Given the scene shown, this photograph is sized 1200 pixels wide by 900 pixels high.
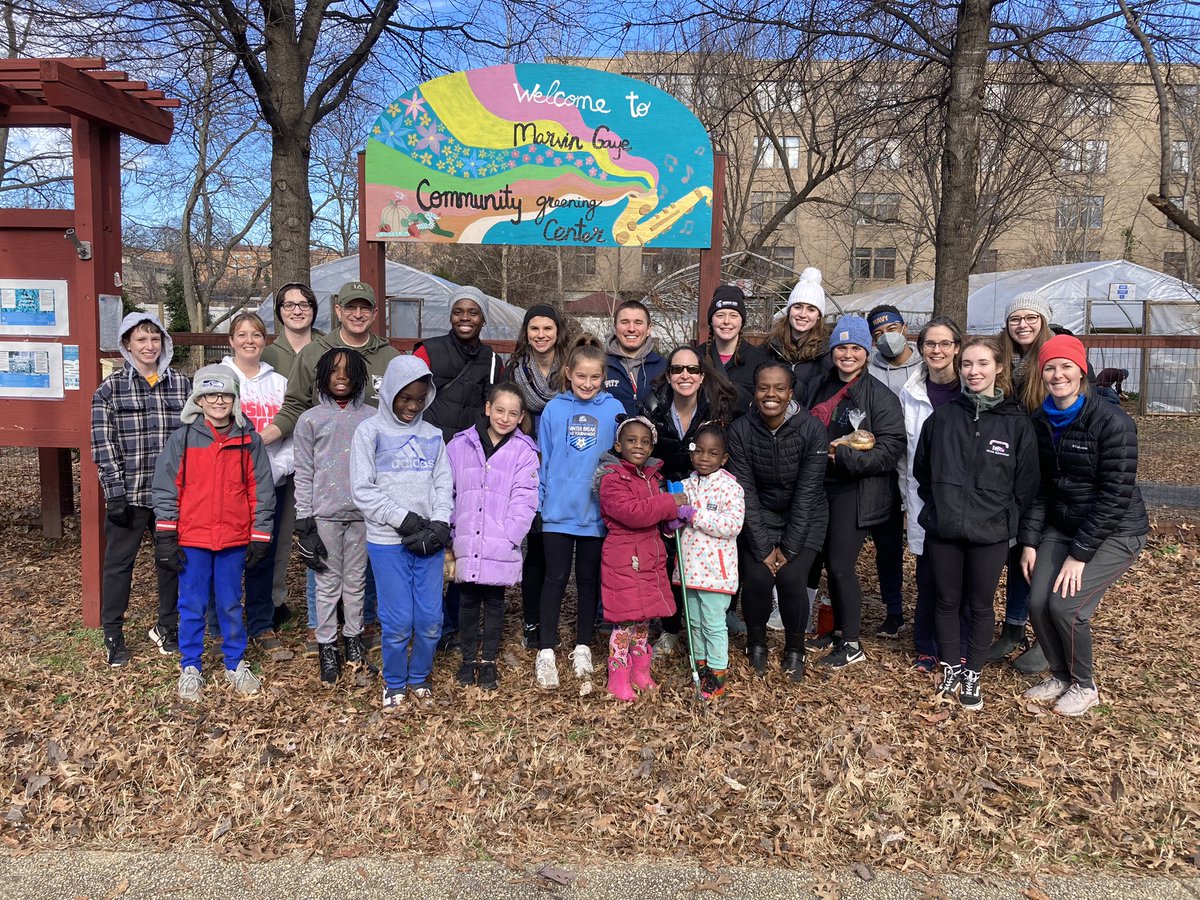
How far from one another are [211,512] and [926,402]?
3875mm

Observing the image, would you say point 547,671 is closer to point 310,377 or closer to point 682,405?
point 682,405

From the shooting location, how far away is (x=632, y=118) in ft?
18.8

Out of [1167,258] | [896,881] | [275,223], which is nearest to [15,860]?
[896,881]

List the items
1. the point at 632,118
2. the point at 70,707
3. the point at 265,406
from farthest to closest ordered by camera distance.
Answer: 1. the point at 632,118
2. the point at 265,406
3. the point at 70,707

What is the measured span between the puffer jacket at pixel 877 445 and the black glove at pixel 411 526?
7.17 ft

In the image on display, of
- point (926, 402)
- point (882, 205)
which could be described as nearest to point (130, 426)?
point (926, 402)

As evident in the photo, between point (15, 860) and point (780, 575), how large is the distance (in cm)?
351

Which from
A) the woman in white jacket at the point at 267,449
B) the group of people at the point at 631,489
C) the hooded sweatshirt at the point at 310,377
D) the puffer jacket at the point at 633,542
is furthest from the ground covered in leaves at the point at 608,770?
the hooded sweatshirt at the point at 310,377

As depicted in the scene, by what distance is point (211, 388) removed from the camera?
4.16m

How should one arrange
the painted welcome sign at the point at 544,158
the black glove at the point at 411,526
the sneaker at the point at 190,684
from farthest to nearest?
the painted welcome sign at the point at 544,158 → the sneaker at the point at 190,684 → the black glove at the point at 411,526

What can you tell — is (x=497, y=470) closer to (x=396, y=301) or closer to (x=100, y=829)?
(x=100, y=829)

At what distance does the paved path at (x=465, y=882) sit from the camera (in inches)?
114

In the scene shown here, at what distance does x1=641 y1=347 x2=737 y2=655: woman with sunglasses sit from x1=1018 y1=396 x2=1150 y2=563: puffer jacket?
5.28ft

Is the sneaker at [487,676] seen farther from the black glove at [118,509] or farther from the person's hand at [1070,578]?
the person's hand at [1070,578]
